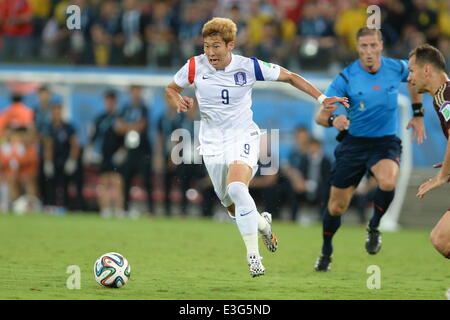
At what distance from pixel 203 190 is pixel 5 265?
8.59 meters

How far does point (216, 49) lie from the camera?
1010 cm

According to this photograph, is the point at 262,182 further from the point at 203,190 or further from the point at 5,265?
the point at 5,265

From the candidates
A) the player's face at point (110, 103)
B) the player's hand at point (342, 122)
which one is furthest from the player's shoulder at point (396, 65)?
the player's face at point (110, 103)

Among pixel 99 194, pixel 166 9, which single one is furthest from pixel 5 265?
pixel 166 9

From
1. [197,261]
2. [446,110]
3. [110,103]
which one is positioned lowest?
[197,261]

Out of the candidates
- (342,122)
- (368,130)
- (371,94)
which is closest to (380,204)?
(368,130)

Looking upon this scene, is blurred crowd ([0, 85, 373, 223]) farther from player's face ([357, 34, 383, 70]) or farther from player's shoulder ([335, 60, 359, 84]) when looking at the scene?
player's face ([357, 34, 383, 70])

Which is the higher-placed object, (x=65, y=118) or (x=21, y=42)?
(x=21, y=42)

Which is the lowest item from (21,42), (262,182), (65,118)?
(262,182)

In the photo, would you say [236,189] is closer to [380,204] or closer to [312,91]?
[312,91]

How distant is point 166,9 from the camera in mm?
21453

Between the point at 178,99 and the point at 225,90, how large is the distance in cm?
55

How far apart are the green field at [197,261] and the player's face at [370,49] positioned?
2.53 meters
